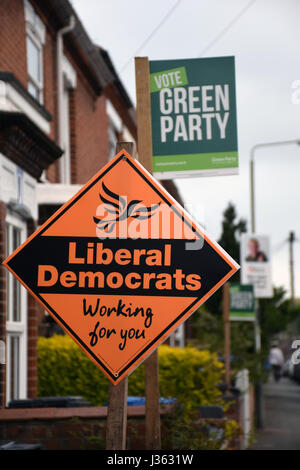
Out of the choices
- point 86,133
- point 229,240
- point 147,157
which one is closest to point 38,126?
point 147,157

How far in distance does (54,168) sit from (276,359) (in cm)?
1993

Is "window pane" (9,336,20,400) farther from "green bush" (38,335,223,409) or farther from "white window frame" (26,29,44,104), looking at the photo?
"white window frame" (26,29,44,104)

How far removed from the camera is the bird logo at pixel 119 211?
409 centimetres

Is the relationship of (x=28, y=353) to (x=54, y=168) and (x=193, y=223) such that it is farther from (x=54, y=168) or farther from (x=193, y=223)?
(x=193, y=223)

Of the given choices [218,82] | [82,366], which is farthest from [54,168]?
[218,82]

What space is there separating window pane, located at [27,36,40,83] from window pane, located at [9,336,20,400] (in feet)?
13.9

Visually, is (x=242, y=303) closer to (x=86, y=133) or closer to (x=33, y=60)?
(x=86, y=133)

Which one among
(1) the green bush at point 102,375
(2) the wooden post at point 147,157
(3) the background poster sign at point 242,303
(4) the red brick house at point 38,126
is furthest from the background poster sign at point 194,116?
(3) the background poster sign at point 242,303

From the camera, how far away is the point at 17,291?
8.61m

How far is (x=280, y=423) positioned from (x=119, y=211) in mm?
16324

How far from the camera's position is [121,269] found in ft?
13.1

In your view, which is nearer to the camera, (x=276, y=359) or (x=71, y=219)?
(x=71, y=219)

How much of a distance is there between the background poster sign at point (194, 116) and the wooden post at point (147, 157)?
10 centimetres

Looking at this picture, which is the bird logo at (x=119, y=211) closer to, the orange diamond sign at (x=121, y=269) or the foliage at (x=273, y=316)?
the orange diamond sign at (x=121, y=269)
